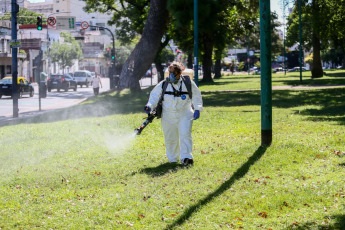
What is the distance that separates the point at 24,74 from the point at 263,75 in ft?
231

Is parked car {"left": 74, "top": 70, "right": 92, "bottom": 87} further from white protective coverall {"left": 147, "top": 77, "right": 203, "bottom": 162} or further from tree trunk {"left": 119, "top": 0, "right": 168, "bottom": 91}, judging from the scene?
white protective coverall {"left": 147, "top": 77, "right": 203, "bottom": 162}

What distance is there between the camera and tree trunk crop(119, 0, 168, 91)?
2798cm

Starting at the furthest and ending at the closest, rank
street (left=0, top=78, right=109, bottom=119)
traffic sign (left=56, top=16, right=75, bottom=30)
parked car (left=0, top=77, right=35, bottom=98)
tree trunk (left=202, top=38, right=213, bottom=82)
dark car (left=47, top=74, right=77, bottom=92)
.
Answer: traffic sign (left=56, top=16, right=75, bottom=30), dark car (left=47, top=74, right=77, bottom=92), tree trunk (left=202, top=38, right=213, bottom=82), parked car (left=0, top=77, right=35, bottom=98), street (left=0, top=78, right=109, bottom=119)

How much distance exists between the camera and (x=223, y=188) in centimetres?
734

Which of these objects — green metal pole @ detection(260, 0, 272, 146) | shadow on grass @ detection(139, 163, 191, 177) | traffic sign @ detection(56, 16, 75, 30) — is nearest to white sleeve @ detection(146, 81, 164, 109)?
shadow on grass @ detection(139, 163, 191, 177)

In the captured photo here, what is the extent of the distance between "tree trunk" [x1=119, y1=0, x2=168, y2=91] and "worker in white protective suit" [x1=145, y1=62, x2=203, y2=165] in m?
19.3

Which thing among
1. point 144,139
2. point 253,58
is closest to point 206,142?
point 144,139

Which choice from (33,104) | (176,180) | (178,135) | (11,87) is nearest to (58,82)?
(11,87)

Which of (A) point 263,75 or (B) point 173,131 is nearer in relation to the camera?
(B) point 173,131

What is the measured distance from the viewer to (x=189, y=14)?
28.3 m

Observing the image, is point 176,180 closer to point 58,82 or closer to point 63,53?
point 58,82

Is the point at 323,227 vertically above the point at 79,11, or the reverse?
the point at 79,11

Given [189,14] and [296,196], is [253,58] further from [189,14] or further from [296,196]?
[296,196]

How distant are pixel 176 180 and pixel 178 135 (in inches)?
57.7
